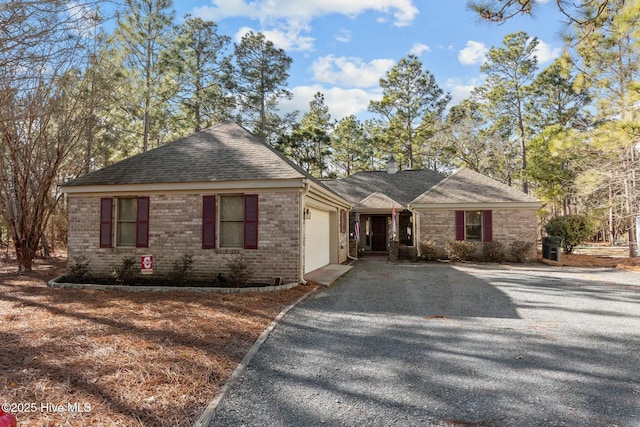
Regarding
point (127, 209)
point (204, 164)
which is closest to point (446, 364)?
point (204, 164)

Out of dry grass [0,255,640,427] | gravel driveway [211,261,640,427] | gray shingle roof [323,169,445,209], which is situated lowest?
gravel driveway [211,261,640,427]

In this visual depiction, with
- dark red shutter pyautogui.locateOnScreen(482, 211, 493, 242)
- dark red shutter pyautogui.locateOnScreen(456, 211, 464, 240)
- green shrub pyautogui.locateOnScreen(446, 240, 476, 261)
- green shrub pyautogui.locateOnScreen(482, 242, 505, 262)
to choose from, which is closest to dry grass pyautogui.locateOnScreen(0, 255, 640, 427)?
green shrub pyautogui.locateOnScreen(446, 240, 476, 261)

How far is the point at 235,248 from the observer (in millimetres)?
8953

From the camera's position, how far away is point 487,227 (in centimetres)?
1548

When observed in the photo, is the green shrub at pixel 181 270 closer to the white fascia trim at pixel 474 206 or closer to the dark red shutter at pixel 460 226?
the white fascia trim at pixel 474 206

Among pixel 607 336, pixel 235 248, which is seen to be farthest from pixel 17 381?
pixel 607 336

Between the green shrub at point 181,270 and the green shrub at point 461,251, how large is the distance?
10.7m

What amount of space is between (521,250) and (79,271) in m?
15.6

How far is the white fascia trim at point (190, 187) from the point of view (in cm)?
861

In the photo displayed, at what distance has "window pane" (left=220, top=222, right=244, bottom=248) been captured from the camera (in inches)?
355

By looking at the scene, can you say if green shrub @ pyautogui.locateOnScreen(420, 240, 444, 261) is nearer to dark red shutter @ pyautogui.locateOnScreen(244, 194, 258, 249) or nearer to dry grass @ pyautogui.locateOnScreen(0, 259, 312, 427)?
dark red shutter @ pyautogui.locateOnScreen(244, 194, 258, 249)

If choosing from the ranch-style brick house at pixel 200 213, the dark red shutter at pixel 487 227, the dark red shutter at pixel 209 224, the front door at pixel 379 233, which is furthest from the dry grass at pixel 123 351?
the front door at pixel 379 233

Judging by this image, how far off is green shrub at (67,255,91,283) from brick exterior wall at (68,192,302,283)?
4.3 inches

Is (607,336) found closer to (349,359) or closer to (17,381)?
(349,359)
